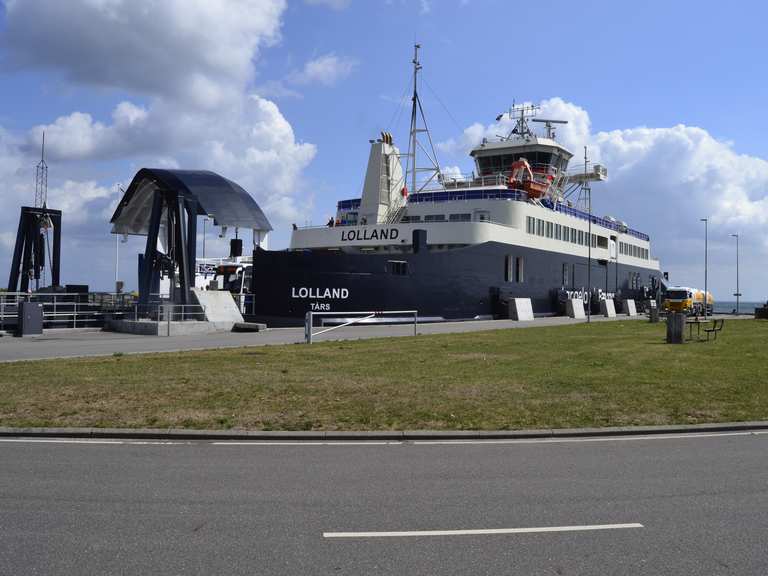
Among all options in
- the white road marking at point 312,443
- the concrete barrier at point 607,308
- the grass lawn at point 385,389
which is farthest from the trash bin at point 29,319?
the concrete barrier at point 607,308

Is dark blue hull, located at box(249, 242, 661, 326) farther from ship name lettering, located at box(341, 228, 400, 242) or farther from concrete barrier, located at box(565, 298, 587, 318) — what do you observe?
concrete barrier, located at box(565, 298, 587, 318)

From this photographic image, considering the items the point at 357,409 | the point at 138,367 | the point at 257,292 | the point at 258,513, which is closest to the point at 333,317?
the point at 257,292

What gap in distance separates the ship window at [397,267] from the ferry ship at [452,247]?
0.14 ft

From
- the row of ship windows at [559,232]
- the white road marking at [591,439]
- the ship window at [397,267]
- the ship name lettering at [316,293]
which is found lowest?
the white road marking at [591,439]

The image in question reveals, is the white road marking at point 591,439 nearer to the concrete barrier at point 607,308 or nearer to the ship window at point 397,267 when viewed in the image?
the ship window at point 397,267

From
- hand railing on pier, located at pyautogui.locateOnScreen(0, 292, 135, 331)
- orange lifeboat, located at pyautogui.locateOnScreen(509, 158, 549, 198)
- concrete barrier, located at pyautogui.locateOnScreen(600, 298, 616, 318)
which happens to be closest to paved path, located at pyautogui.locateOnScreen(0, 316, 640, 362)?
hand railing on pier, located at pyautogui.locateOnScreen(0, 292, 135, 331)

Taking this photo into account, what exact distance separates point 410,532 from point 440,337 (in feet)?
62.3

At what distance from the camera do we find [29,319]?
24922 millimetres

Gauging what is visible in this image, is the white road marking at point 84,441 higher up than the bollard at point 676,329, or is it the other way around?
the bollard at point 676,329

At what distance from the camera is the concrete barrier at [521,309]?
118 feet

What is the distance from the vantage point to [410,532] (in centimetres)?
535

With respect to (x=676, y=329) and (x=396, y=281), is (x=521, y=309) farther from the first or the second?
(x=676, y=329)

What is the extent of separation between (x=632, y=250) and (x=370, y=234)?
33.9m

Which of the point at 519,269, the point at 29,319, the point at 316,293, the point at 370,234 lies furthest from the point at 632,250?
the point at 29,319
